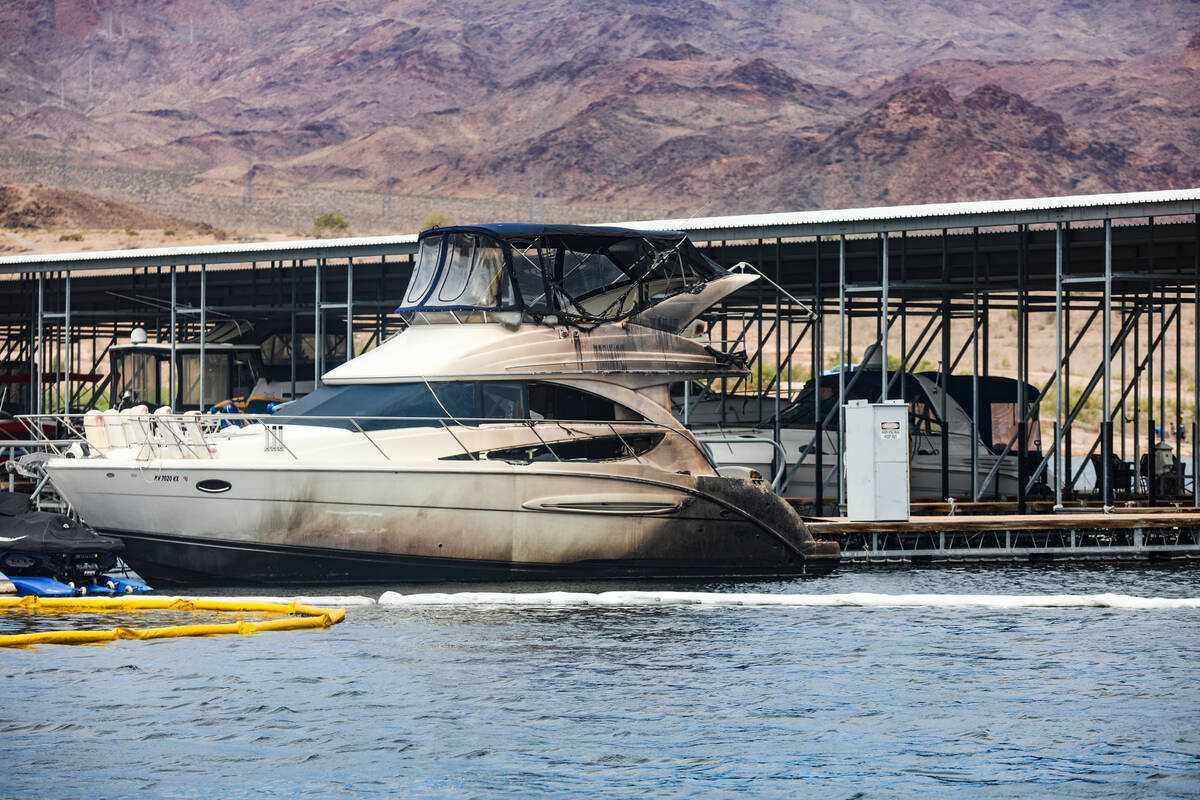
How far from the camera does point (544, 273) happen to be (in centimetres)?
2280

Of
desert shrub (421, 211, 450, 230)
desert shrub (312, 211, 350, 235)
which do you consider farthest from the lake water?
desert shrub (312, 211, 350, 235)

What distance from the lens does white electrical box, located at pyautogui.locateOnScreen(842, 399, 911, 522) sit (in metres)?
24.9

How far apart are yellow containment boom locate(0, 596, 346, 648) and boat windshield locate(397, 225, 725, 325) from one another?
4748 mm

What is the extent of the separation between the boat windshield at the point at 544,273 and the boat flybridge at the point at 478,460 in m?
0.03

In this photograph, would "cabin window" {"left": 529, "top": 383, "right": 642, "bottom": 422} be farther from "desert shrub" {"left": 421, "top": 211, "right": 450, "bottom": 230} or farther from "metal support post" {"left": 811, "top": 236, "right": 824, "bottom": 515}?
"desert shrub" {"left": 421, "top": 211, "right": 450, "bottom": 230}

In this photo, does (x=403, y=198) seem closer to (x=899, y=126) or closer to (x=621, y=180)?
(x=621, y=180)

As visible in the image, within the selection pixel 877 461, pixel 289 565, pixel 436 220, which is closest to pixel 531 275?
pixel 289 565

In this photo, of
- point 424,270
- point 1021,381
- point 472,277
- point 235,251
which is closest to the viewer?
point 472,277

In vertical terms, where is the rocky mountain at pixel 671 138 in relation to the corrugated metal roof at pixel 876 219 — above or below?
above

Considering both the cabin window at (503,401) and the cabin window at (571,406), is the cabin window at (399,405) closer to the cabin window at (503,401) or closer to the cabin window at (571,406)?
the cabin window at (503,401)

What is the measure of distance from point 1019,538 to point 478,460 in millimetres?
9651

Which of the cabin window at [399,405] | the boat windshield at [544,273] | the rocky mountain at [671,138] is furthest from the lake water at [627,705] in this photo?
the rocky mountain at [671,138]

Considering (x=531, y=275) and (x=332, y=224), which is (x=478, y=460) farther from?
(x=332, y=224)

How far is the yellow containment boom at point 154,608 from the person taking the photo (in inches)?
734
